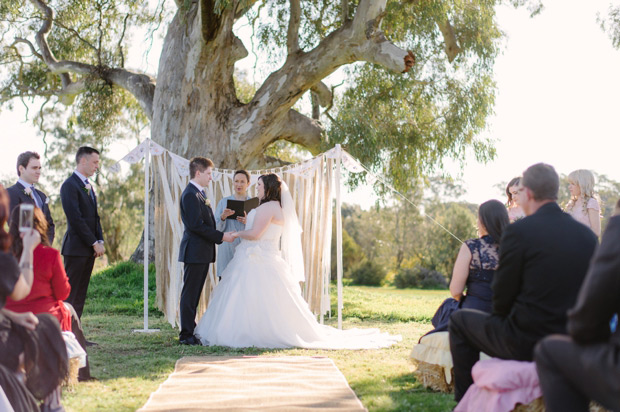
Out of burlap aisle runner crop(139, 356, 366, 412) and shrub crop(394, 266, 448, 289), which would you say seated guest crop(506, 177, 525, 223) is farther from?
shrub crop(394, 266, 448, 289)

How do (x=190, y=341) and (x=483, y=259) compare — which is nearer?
(x=483, y=259)

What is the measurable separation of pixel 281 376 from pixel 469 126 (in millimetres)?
9309

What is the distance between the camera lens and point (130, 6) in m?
14.1

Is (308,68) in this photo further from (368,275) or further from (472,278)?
(368,275)

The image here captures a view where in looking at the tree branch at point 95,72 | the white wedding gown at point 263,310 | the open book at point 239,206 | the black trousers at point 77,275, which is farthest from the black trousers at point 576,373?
the tree branch at point 95,72

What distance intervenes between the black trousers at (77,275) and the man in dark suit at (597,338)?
4.64 metres

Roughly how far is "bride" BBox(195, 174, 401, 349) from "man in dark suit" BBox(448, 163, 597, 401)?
309 centimetres

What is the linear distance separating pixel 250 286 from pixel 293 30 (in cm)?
677

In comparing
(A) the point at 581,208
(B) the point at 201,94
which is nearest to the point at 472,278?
(A) the point at 581,208

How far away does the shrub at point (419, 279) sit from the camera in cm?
2284

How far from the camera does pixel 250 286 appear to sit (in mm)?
6543

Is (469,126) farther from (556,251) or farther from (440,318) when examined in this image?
(556,251)

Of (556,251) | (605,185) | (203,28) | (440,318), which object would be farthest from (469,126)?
(605,185)

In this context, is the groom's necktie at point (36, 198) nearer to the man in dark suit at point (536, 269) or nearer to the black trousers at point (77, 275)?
the black trousers at point (77, 275)
